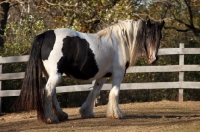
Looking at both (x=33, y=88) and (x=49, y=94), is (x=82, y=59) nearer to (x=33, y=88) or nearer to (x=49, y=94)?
(x=49, y=94)

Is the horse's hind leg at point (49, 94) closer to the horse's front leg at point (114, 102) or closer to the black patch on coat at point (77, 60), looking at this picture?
the black patch on coat at point (77, 60)

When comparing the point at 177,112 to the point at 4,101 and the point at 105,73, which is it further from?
the point at 4,101

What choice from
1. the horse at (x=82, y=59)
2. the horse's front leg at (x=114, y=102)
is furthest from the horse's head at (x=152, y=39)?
the horse's front leg at (x=114, y=102)

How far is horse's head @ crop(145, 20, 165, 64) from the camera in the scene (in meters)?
9.01

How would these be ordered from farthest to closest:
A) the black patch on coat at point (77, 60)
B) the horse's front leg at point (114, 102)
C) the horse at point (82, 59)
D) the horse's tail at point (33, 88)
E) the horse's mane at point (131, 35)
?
the horse's mane at point (131, 35) < the horse's front leg at point (114, 102) < the black patch on coat at point (77, 60) < the horse at point (82, 59) < the horse's tail at point (33, 88)

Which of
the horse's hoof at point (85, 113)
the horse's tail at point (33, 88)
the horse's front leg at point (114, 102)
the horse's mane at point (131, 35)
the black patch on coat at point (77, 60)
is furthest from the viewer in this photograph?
the horse's hoof at point (85, 113)

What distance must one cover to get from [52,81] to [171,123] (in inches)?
86.9

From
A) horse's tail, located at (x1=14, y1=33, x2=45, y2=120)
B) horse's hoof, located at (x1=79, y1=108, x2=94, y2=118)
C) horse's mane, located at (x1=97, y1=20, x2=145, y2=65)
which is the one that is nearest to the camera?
horse's tail, located at (x1=14, y1=33, x2=45, y2=120)

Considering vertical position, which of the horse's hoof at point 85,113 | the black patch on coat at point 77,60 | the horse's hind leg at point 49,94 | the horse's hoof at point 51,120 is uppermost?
the black patch on coat at point 77,60

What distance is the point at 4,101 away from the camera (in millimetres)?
12289

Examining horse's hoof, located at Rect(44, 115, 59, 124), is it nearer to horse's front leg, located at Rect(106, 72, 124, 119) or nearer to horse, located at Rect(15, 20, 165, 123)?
horse, located at Rect(15, 20, 165, 123)

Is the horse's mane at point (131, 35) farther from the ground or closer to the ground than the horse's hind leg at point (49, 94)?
farther from the ground

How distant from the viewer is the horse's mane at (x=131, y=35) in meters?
8.97

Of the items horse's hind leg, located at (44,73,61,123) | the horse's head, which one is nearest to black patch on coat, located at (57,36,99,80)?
horse's hind leg, located at (44,73,61,123)
